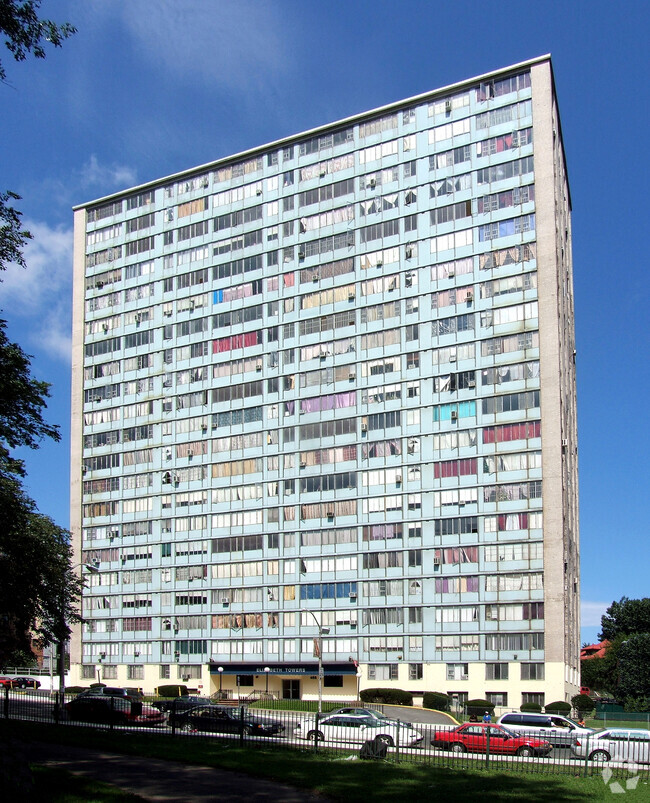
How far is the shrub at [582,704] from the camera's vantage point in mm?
70750

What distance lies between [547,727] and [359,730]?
10.5 meters

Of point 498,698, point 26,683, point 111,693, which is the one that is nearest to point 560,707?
point 498,698

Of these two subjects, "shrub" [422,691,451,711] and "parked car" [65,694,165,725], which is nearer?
"parked car" [65,694,165,725]

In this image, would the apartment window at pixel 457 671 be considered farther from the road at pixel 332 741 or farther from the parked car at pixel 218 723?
the parked car at pixel 218 723

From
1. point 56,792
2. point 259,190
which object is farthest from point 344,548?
point 56,792

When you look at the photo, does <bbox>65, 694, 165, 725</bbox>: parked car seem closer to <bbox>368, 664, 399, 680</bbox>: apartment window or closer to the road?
the road

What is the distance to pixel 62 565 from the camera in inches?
2160

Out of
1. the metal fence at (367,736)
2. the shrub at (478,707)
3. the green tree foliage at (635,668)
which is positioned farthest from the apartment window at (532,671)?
the green tree foliage at (635,668)

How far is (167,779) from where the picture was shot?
24.9 meters

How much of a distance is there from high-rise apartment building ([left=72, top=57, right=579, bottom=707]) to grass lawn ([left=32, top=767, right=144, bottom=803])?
53747 mm

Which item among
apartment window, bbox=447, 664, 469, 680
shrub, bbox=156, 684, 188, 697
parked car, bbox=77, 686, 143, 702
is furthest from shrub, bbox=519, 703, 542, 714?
shrub, bbox=156, 684, 188, 697

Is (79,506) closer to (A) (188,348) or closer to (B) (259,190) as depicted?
(A) (188,348)

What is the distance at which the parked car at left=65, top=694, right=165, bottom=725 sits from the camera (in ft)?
144

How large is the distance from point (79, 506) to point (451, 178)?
172 ft
